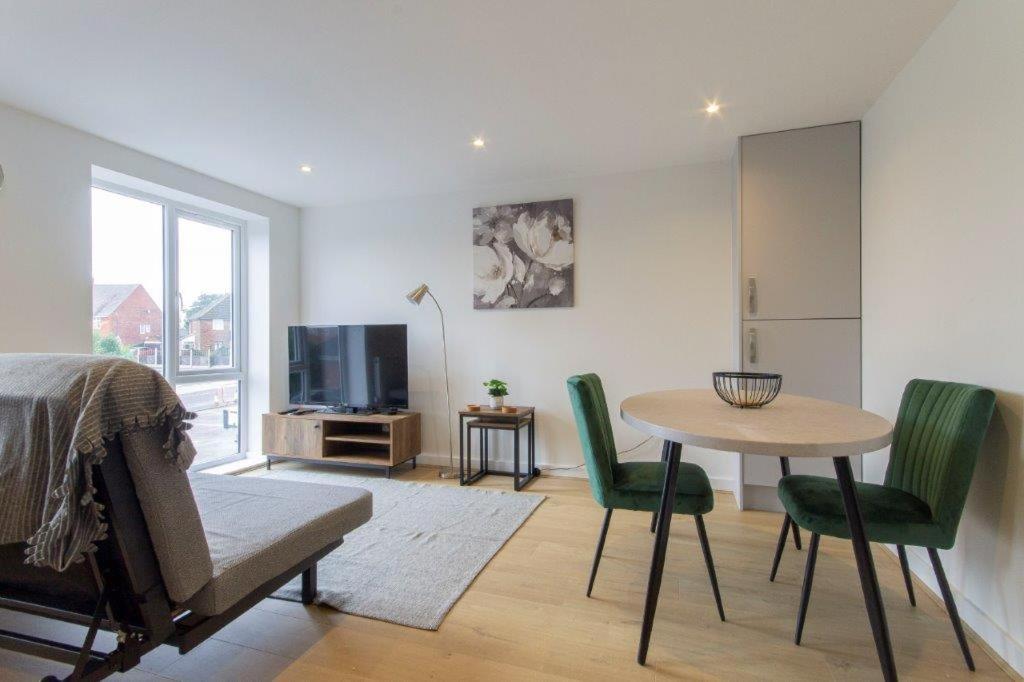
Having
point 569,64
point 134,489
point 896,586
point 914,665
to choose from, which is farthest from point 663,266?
point 134,489

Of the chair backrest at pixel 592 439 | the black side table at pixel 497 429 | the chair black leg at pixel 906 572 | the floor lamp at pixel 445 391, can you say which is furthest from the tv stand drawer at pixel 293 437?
the chair black leg at pixel 906 572

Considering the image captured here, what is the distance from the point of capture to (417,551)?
2.37m

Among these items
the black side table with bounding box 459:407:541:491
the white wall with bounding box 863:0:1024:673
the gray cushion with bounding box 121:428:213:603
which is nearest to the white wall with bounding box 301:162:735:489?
the black side table with bounding box 459:407:541:491

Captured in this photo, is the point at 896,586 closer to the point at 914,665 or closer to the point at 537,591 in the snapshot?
the point at 914,665

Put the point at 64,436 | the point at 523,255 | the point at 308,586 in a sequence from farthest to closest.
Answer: the point at 523,255
the point at 308,586
the point at 64,436

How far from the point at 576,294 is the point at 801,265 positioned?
1.53 metres

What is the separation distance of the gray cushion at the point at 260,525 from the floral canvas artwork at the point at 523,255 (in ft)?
7.33

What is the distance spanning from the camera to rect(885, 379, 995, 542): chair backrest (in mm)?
1486

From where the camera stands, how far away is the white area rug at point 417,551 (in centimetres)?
190

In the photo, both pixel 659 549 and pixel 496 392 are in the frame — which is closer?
pixel 659 549

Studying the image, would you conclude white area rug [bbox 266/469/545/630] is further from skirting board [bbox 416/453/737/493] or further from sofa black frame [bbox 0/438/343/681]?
sofa black frame [bbox 0/438/343/681]

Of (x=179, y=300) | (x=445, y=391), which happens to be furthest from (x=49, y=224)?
(x=445, y=391)

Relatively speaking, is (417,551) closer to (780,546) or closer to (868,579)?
(780,546)

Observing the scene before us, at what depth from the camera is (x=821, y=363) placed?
2.73m
